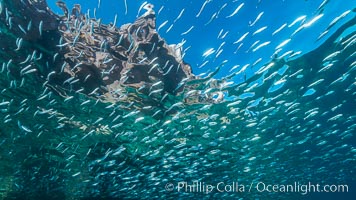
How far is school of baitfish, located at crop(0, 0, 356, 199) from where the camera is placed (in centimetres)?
1038

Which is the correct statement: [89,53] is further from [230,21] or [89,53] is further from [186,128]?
[186,128]

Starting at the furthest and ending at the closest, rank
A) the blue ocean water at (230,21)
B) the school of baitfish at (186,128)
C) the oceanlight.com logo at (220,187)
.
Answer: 1. the oceanlight.com logo at (220,187)
2. the school of baitfish at (186,128)
3. the blue ocean water at (230,21)

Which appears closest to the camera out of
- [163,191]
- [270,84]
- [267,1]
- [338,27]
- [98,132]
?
[267,1]

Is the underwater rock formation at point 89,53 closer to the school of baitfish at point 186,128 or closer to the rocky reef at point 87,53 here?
the rocky reef at point 87,53

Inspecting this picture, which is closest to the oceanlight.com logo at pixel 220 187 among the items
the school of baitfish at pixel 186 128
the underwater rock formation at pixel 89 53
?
the school of baitfish at pixel 186 128

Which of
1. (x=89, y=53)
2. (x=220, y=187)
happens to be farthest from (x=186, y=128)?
(x=220, y=187)

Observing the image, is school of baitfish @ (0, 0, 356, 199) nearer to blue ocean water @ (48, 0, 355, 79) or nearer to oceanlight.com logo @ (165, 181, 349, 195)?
blue ocean water @ (48, 0, 355, 79)

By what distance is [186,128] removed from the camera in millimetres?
14414

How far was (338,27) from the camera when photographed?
9.28 metres

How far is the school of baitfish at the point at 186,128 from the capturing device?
1038 centimetres

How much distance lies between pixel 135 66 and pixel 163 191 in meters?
17.4

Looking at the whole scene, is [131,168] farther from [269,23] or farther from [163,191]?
[269,23]

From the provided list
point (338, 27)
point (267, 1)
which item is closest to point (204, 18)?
point (267, 1)

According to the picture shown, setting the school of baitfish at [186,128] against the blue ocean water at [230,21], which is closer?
the blue ocean water at [230,21]
